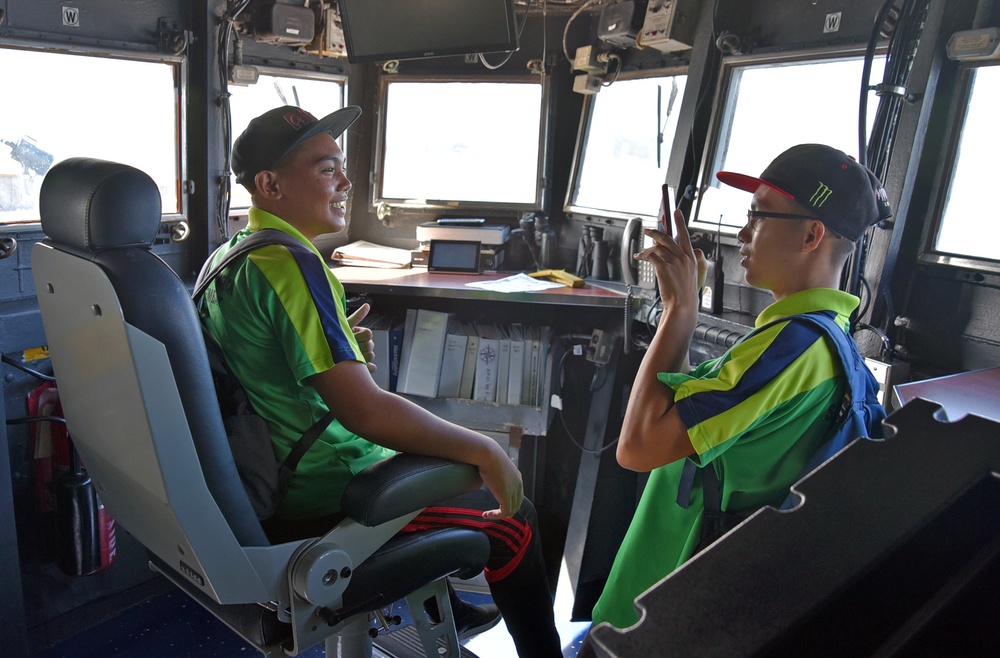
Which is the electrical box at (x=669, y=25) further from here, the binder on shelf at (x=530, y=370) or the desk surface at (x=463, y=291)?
the binder on shelf at (x=530, y=370)

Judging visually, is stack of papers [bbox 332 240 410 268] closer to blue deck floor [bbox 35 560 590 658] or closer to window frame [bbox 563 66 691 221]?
window frame [bbox 563 66 691 221]

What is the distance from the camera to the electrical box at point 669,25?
277cm

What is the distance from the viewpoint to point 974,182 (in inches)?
81.0

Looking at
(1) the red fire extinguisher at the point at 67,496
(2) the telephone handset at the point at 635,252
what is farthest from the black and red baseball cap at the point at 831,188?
(1) the red fire extinguisher at the point at 67,496

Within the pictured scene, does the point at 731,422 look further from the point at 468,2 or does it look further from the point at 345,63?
the point at 345,63

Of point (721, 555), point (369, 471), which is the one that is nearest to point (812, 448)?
point (369, 471)

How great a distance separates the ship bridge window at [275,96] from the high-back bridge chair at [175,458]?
1589mm

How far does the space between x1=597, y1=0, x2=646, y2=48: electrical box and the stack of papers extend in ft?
3.98

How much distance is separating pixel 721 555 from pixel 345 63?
334 centimetres

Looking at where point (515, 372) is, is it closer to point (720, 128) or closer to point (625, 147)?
point (625, 147)

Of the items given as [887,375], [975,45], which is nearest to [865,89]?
[975,45]

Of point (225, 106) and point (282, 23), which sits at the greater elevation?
point (282, 23)

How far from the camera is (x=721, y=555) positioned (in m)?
0.36

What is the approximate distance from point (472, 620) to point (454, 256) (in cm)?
165
